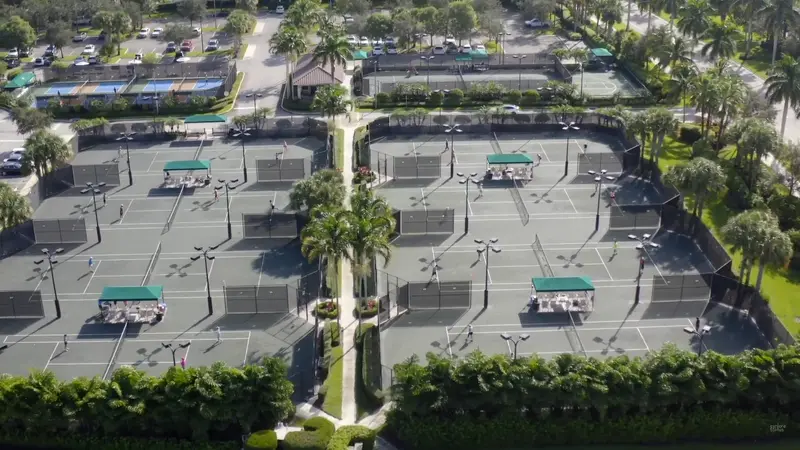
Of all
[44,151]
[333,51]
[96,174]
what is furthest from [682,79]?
[44,151]

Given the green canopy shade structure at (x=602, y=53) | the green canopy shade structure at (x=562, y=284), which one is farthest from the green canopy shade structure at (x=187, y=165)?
the green canopy shade structure at (x=602, y=53)

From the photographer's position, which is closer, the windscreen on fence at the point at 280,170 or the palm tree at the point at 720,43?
the windscreen on fence at the point at 280,170

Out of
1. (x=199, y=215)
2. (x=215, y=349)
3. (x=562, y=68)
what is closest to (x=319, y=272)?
(x=215, y=349)

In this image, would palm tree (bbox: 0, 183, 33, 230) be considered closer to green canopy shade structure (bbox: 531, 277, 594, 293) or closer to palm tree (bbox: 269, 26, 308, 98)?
green canopy shade structure (bbox: 531, 277, 594, 293)

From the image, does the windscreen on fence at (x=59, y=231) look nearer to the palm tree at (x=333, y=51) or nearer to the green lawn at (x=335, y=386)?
the green lawn at (x=335, y=386)

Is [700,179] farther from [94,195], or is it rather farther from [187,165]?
[94,195]

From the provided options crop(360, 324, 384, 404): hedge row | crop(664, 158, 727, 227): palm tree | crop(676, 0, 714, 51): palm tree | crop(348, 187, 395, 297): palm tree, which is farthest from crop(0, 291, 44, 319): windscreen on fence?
crop(676, 0, 714, 51): palm tree

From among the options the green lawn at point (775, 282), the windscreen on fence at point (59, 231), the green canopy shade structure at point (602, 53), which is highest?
the green canopy shade structure at point (602, 53)

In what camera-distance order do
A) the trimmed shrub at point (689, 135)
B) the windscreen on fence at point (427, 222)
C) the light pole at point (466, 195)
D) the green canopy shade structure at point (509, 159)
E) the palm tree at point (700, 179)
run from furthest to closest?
the trimmed shrub at point (689, 135)
the green canopy shade structure at point (509, 159)
the light pole at point (466, 195)
the windscreen on fence at point (427, 222)
the palm tree at point (700, 179)
